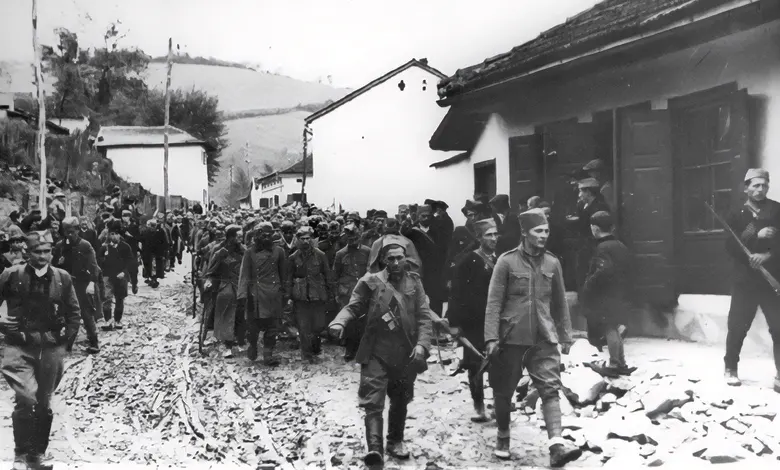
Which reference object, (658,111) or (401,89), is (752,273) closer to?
(658,111)

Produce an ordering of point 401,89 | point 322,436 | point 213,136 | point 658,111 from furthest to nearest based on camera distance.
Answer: point 401,89 < point 213,136 < point 658,111 < point 322,436

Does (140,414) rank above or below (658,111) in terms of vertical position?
below

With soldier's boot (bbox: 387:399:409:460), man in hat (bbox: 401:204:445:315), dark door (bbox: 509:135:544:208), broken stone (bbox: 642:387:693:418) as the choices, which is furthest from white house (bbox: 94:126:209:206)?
broken stone (bbox: 642:387:693:418)

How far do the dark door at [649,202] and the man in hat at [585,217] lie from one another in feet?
1.01

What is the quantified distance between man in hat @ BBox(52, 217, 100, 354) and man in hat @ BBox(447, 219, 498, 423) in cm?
311

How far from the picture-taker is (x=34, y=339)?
4.62 metres

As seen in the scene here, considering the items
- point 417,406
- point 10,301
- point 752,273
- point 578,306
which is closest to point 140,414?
point 10,301

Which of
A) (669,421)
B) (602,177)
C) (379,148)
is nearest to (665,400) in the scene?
(669,421)

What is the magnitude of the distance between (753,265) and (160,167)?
205 inches

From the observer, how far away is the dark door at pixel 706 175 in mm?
4695

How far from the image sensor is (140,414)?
518 cm

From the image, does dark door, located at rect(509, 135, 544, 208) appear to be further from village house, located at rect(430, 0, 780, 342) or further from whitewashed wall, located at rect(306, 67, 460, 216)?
whitewashed wall, located at rect(306, 67, 460, 216)

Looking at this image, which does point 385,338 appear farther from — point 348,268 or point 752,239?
point 348,268

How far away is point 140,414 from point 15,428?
87 cm
